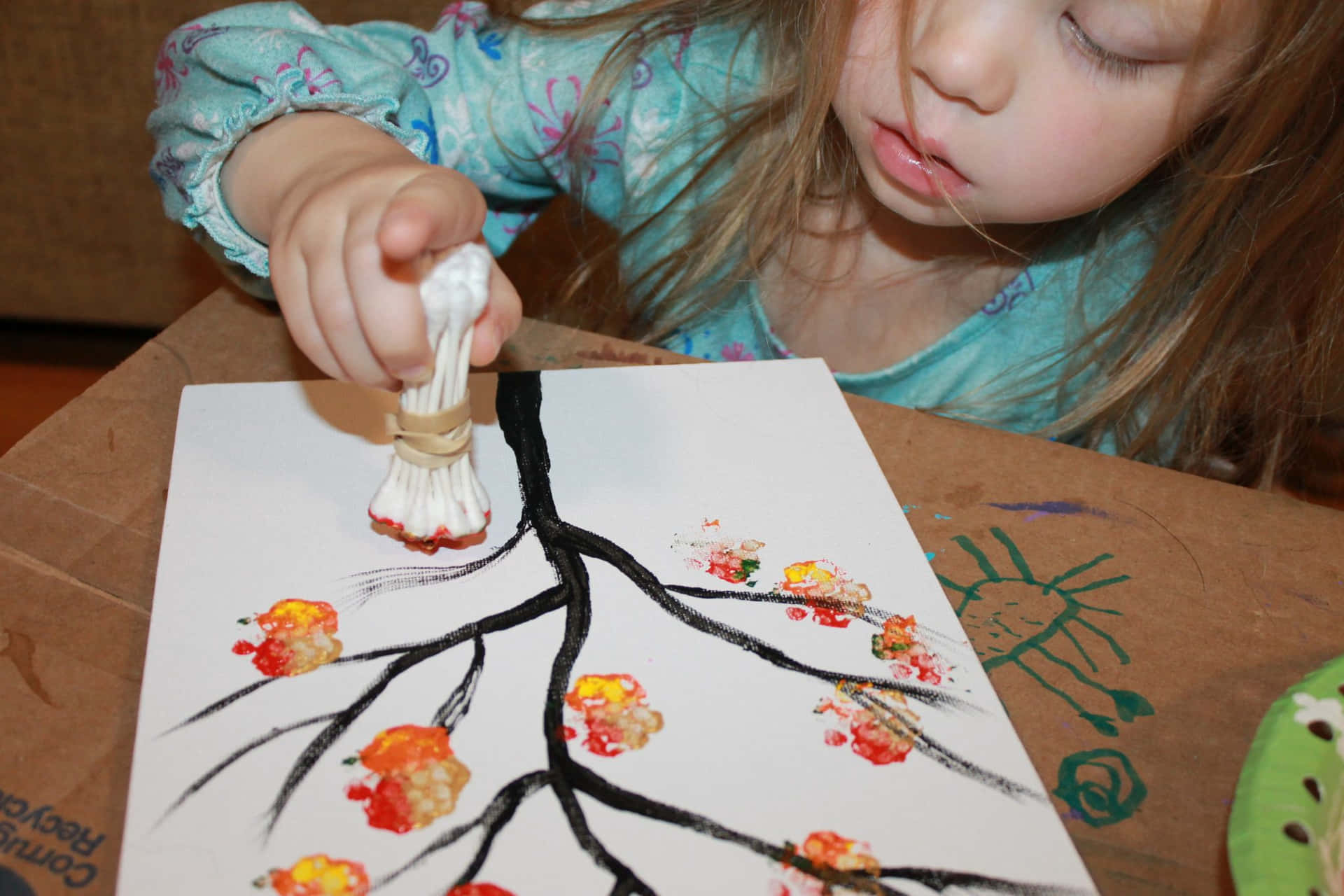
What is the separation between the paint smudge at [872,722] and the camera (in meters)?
0.38

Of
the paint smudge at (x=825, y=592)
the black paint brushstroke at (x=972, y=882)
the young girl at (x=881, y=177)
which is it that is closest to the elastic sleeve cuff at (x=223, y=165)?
the young girl at (x=881, y=177)

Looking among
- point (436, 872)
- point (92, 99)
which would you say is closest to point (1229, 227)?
point (436, 872)

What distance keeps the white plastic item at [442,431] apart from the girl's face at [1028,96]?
0.96 feet

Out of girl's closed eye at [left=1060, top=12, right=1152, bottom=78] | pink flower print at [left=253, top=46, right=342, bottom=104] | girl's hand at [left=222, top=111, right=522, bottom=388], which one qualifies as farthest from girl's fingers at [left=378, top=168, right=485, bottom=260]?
girl's closed eye at [left=1060, top=12, right=1152, bottom=78]

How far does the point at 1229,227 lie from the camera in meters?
0.69

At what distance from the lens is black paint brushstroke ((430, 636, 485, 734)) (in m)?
0.37

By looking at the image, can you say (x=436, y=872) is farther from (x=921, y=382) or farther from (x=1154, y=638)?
(x=921, y=382)

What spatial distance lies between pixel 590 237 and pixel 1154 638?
0.59 m

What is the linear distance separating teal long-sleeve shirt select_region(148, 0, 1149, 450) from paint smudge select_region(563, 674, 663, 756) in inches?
16.5

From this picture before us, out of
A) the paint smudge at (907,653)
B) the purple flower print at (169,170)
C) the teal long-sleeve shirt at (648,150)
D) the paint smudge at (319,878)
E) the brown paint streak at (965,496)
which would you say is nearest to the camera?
the paint smudge at (319,878)

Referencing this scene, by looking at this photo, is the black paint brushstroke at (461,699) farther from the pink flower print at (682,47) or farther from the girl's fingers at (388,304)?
the pink flower print at (682,47)

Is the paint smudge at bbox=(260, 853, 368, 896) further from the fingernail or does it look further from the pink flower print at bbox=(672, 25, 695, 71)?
the pink flower print at bbox=(672, 25, 695, 71)

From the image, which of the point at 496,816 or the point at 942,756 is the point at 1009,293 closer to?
the point at 942,756

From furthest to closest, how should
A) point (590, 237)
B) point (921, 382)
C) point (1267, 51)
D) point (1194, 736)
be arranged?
1. point (590, 237)
2. point (921, 382)
3. point (1267, 51)
4. point (1194, 736)
